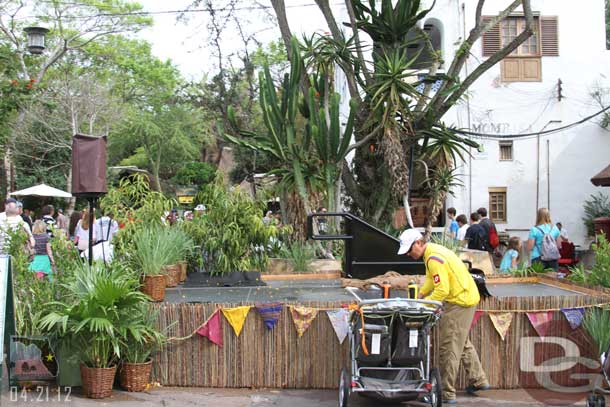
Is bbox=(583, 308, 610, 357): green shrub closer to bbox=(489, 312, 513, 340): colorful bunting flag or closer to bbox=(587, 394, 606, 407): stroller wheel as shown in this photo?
bbox=(489, 312, 513, 340): colorful bunting flag

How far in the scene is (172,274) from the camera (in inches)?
340

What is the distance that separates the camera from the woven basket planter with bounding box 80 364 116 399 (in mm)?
6695

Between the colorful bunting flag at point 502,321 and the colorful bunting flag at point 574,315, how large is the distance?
0.60 m

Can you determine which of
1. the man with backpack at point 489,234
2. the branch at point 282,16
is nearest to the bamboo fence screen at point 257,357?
the man with backpack at point 489,234

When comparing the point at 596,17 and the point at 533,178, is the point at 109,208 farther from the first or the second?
the point at 596,17

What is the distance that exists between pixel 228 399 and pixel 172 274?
2103mm

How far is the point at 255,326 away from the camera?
7.50m

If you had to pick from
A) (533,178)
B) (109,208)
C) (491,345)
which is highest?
(533,178)

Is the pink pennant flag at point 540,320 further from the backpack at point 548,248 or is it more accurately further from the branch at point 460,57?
the branch at point 460,57

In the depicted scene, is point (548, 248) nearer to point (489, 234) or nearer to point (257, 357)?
point (489, 234)

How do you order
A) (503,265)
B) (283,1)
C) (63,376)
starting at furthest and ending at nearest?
1. (283,1)
2. (503,265)
3. (63,376)

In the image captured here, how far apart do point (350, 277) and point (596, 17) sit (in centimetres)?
1667

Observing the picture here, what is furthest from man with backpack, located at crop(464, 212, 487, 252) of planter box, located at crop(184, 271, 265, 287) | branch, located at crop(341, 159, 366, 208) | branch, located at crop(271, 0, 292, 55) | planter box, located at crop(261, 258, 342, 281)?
planter box, located at crop(184, 271, 265, 287)

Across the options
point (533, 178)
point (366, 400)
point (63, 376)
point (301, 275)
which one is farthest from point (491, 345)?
point (533, 178)
